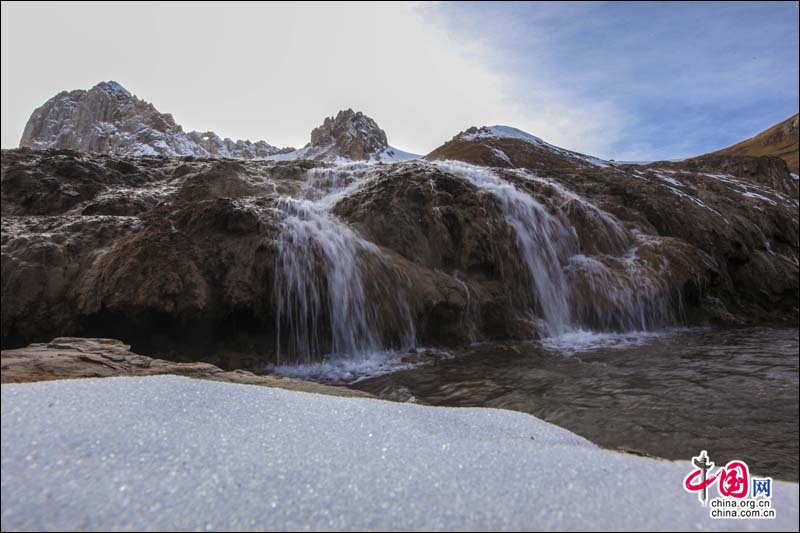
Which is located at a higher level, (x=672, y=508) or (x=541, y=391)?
(x=672, y=508)

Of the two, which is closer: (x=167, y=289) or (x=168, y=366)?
(x=168, y=366)

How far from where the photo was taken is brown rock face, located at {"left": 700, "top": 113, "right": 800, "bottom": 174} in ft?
188

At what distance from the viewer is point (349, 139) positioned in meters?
87.3

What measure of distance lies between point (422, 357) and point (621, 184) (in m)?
10.2

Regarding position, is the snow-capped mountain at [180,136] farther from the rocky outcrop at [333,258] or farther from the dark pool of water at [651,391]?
the dark pool of water at [651,391]

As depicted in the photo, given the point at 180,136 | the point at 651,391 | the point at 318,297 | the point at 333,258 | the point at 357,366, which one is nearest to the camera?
the point at 651,391

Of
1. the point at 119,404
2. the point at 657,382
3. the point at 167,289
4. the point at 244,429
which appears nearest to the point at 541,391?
the point at 657,382

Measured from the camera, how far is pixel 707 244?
440 inches

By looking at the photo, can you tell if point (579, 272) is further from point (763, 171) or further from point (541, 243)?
point (763, 171)

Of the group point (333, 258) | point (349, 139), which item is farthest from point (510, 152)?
point (349, 139)

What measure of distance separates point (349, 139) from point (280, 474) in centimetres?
9128

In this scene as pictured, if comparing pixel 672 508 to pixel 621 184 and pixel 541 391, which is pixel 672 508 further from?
pixel 621 184

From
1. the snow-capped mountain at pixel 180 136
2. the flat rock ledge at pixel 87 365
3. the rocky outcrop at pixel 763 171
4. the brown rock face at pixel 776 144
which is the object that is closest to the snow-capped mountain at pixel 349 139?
the snow-capped mountain at pixel 180 136

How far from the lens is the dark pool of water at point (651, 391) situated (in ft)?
8.93
